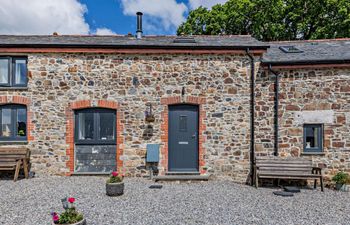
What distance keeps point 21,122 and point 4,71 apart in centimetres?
192

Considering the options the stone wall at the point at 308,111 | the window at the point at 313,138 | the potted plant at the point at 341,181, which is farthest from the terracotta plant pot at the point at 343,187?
the window at the point at 313,138

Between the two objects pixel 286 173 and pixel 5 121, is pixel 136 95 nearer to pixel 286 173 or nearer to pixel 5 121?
pixel 5 121

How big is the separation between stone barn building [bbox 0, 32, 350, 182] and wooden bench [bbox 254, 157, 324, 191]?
52cm

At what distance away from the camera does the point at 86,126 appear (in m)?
8.37

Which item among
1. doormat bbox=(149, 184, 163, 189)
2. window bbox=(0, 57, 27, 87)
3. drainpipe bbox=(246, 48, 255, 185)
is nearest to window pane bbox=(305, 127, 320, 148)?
drainpipe bbox=(246, 48, 255, 185)

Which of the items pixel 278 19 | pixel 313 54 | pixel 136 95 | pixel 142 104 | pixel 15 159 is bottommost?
pixel 15 159

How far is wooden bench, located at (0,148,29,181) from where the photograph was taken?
25.0ft

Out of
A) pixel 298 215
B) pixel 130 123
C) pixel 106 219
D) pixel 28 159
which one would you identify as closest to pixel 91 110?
pixel 130 123

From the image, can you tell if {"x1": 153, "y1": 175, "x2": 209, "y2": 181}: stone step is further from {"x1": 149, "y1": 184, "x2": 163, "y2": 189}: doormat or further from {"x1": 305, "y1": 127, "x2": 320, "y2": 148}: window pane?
{"x1": 305, "y1": 127, "x2": 320, "y2": 148}: window pane

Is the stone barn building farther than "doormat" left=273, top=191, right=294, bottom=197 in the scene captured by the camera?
Yes

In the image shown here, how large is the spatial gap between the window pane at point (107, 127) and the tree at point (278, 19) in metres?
14.9

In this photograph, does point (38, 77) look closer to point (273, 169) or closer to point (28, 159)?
point (28, 159)

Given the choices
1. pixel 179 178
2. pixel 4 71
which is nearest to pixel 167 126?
pixel 179 178

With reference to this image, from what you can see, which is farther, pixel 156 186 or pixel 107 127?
pixel 107 127
